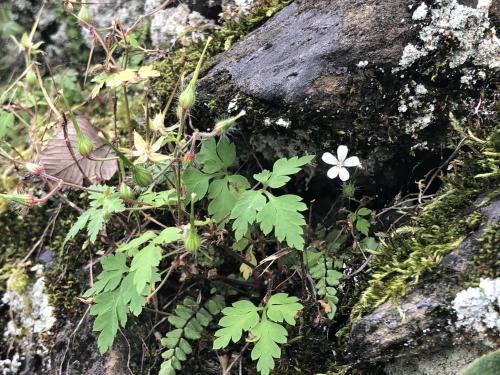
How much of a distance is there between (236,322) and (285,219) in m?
0.42

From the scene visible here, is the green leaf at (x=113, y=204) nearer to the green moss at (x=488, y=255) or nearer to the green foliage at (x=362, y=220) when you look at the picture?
the green foliage at (x=362, y=220)

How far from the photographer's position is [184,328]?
6.93ft

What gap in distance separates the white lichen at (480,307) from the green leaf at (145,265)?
0.99 meters

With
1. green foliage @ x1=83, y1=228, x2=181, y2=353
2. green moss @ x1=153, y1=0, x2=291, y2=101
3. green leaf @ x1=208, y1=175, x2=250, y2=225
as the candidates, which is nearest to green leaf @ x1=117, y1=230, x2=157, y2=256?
green foliage @ x1=83, y1=228, x2=181, y2=353

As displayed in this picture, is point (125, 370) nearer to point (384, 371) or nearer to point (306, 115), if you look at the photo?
point (384, 371)

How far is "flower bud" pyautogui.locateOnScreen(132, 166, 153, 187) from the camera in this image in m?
1.78

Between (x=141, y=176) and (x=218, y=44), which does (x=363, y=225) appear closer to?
(x=141, y=176)

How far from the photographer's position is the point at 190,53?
2.65m

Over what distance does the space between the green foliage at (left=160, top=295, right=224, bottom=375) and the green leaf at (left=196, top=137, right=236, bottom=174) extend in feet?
1.85

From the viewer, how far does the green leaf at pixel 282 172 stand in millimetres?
1885

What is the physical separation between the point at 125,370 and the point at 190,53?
1552mm

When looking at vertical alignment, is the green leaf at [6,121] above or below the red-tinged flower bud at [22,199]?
above

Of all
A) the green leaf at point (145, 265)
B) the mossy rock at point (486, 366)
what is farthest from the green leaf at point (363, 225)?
the green leaf at point (145, 265)

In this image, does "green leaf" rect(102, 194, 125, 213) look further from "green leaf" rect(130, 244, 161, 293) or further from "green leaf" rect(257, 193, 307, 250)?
"green leaf" rect(257, 193, 307, 250)
